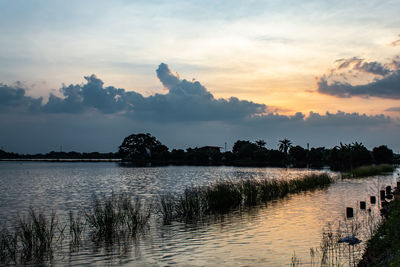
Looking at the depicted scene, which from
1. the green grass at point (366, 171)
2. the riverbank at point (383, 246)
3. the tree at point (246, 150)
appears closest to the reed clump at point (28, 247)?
the riverbank at point (383, 246)

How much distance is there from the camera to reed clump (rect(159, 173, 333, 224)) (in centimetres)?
1809

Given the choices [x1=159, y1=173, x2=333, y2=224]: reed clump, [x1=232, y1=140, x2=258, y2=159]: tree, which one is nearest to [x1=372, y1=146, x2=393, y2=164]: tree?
[x1=232, y1=140, x2=258, y2=159]: tree

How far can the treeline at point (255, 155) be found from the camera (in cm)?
8469

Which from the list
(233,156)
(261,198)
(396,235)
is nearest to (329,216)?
(261,198)

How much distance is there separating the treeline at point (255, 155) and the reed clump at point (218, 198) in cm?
5697

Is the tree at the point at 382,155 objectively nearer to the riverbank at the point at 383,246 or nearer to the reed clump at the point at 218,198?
the reed clump at the point at 218,198

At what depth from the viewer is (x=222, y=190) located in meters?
21.1

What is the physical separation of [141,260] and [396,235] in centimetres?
683

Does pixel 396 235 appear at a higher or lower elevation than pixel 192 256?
higher

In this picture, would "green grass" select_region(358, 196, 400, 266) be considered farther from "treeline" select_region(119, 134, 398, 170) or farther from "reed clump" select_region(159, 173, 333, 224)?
"treeline" select_region(119, 134, 398, 170)

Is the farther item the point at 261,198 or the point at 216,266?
the point at 261,198

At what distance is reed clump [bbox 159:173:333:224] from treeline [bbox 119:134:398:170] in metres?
57.0

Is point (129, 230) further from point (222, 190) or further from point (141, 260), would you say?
point (222, 190)

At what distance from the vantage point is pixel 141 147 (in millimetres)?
153875
